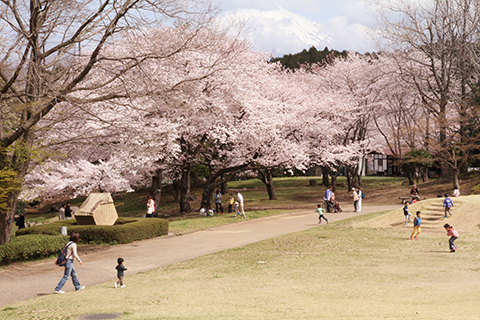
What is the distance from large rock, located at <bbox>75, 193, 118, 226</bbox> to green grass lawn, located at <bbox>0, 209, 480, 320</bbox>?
790 centimetres

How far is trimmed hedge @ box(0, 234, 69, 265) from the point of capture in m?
15.5

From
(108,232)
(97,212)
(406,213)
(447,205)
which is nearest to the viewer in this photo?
(108,232)

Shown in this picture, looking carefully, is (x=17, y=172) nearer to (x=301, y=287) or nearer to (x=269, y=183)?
(x=301, y=287)

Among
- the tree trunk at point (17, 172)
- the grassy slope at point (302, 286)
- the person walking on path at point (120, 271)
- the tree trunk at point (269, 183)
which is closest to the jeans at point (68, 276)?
the grassy slope at point (302, 286)

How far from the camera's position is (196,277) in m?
13.4

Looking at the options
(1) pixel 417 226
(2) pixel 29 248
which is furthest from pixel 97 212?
(1) pixel 417 226

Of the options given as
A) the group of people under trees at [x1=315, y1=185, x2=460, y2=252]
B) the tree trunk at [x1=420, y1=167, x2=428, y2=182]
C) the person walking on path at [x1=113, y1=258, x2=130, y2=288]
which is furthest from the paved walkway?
the tree trunk at [x1=420, y1=167, x2=428, y2=182]

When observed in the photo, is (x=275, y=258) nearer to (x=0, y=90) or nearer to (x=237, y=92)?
(x=0, y=90)

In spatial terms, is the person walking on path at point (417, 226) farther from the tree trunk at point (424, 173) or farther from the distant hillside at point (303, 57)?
the distant hillside at point (303, 57)

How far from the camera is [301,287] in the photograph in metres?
11.6

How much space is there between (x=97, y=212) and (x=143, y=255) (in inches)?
229

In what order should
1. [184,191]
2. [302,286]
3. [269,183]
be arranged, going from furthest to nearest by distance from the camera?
[269,183], [184,191], [302,286]

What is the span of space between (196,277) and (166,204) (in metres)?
28.3

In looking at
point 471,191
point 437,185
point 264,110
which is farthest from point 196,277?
point 437,185
